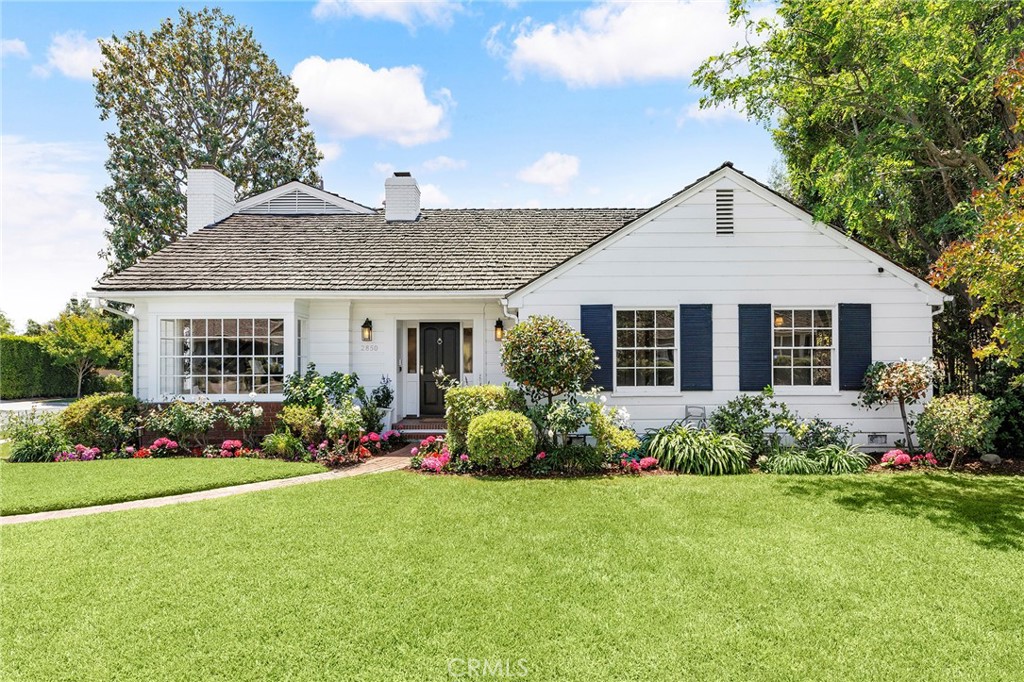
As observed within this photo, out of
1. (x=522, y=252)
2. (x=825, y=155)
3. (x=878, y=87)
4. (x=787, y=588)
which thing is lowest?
(x=787, y=588)

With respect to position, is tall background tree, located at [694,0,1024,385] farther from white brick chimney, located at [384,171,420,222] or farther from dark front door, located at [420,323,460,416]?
white brick chimney, located at [384,171,420,222]

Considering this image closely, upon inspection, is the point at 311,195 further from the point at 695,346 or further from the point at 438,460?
the point at 695,346

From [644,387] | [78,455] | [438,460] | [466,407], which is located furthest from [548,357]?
[78,455]

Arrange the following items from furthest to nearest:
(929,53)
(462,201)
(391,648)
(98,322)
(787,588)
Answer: (98,322) < (462,201) < (929,53) < (787,588) < (391,648)

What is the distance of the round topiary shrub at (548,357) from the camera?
8.66 m

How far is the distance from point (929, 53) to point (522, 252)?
7.98 metres

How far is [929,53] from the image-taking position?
798 cm

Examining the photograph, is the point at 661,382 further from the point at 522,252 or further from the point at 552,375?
the point at 522,252

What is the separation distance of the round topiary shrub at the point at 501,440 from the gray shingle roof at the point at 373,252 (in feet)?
11.6

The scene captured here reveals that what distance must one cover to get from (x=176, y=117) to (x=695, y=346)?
76.4 feet

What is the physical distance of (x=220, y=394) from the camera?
10.6m

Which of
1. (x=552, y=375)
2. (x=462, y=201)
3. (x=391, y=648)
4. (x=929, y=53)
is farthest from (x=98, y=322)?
(x=929, y=53)

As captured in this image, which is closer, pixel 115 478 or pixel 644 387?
pixel 115 478

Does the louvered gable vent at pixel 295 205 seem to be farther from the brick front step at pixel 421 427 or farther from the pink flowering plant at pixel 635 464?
the pink flowering plant at pixel 635 464
